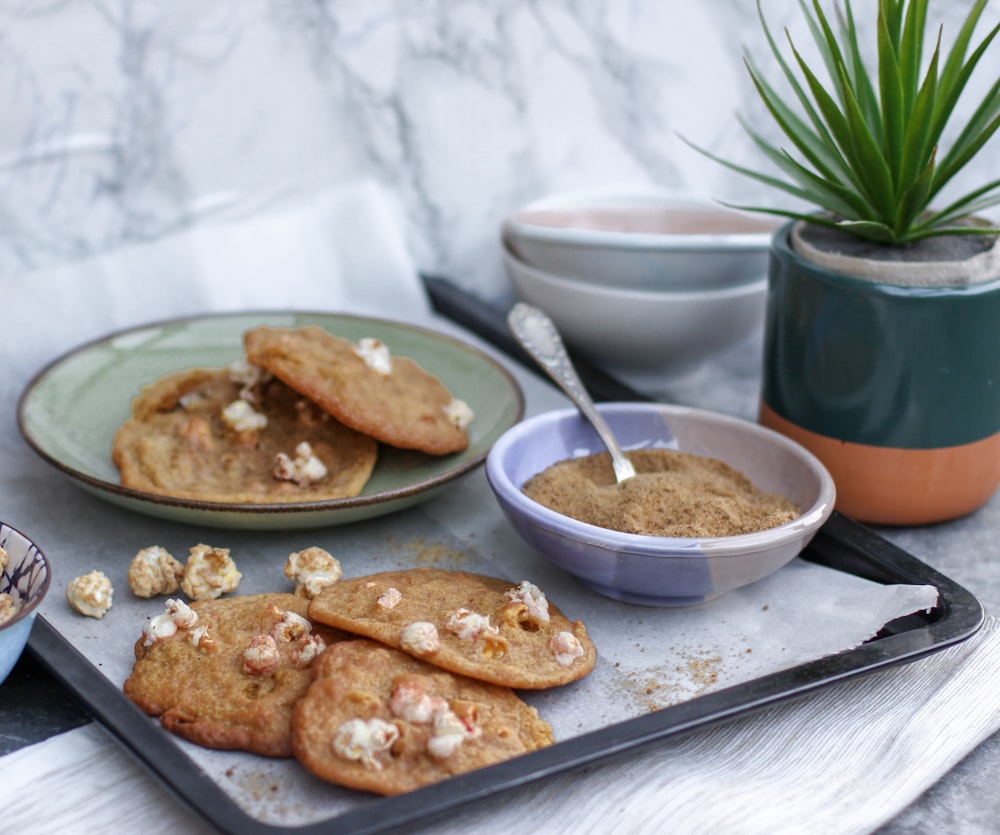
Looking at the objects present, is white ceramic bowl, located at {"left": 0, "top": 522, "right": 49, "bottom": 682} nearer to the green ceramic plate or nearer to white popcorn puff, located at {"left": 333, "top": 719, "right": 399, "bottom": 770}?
the green ceramic plate

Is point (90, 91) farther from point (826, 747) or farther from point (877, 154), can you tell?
point (826, 747)

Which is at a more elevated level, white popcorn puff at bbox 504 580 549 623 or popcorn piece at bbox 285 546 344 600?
white popcorn puff at bbox 504 580 549 623

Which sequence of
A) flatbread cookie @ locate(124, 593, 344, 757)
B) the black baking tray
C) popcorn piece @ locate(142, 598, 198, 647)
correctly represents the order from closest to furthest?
the black baking tray, flatbread cookie @ locate(124, 593, 344, 757), popcorn piece @ locate(142, 598, 198, 647)

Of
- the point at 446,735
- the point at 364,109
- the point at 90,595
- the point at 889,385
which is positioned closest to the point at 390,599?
the point at 446,735

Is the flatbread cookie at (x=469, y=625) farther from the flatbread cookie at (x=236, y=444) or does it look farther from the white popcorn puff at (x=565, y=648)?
the flatbread cookie at (x=236, y=444)

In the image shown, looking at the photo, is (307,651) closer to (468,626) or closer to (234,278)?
(468,626)

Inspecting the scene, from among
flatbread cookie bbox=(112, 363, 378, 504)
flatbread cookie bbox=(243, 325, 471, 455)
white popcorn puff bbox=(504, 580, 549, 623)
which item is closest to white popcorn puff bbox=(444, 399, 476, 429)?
flatbread cookie bbox=(243, 325, 471, 455)

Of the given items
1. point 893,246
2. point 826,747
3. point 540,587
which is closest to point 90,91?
point 540,587
